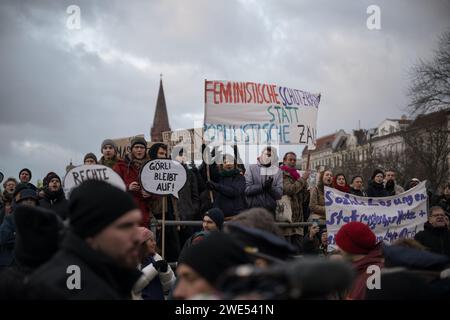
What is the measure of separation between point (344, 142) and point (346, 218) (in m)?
112

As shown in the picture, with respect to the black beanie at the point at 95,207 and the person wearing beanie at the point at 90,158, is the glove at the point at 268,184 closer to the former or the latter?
the person wearing beanie at the point at 90,158

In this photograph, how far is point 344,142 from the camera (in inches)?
4695

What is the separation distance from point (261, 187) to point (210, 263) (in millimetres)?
6176

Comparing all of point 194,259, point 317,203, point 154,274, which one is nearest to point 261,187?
point 317,203

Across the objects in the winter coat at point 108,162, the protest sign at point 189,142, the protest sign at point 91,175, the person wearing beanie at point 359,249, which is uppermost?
the protest sign at point 189,142

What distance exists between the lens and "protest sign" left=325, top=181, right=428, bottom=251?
8.91 meters

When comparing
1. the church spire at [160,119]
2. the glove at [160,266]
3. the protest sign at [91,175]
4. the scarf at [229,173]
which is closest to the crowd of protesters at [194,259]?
the glove at [160,266]

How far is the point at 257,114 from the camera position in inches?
399

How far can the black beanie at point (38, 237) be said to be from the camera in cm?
318

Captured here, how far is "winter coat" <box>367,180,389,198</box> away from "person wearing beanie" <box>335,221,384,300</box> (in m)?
5.42

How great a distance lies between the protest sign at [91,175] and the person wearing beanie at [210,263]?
120 inches

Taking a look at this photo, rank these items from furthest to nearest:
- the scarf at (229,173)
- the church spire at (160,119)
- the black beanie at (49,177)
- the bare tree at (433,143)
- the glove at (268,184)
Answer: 1. the church spire at (160,119)
2. the bare tree at (433,143)
3. the scarf at (229,173)
4. the glove at (268,184)
5. the black beanie at (49,177)

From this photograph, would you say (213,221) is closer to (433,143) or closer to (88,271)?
(88,271)
